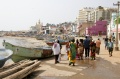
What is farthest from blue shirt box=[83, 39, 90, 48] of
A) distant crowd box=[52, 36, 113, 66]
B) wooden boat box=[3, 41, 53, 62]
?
wooden boat box=[3, 41, 53, 62]

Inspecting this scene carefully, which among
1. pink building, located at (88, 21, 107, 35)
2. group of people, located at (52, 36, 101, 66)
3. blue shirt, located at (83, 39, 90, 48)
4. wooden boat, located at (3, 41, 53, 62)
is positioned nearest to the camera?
group of people, located at (52, 36, 101, 66)

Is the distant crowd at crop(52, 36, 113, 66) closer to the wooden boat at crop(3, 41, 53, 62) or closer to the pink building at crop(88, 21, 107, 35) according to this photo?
the wooden boat at crop(3, 41, 53, 62)

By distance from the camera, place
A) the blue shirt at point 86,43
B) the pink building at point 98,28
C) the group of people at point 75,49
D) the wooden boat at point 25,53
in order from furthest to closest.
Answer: the pink building at point 98,28 < the wooden boat at point 25,53 < the blue shirt at point 86,43 < the group of people at point 75,49

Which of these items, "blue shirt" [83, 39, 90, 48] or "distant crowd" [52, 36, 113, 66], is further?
"blue shirt" [83, 39, 90, 48]

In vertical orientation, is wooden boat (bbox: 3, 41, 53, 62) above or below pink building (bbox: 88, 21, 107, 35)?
below

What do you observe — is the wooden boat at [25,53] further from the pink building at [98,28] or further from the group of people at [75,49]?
the pink building at [98,28]

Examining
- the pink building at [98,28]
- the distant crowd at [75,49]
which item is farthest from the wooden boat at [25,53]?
the pink building at [98,28]

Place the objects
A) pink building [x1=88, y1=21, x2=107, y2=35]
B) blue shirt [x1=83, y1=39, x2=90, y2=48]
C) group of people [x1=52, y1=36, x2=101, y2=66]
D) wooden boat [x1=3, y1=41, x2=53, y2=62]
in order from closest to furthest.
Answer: group of people [x1=52, y1=36, x2=101, y2=66] → blue shirt [x1=83, y1=39, x2=90, y2=48] → wooden boat [x1=3, y1=41, x2=53, y2=62] → pink building [x1=88, y1=21, x2=107, y2=35]

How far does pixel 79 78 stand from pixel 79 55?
5838 mm

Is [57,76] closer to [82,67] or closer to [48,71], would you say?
[48,71]

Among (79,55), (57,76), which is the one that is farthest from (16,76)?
(79,55)

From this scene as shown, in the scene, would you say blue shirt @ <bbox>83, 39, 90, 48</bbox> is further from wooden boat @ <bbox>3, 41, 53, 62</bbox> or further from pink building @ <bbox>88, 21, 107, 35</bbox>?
pink building @ <bbox>88, 21, 107, 35</bbox>

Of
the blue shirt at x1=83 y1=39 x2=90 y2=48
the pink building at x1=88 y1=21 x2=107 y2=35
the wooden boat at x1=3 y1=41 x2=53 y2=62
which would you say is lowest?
the wooden boat at x1=3 y1=41 x2=53 y2=62

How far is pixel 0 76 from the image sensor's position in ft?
31.1
